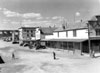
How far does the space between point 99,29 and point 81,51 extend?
7926 millimetres

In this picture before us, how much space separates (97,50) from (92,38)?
416 centimetres

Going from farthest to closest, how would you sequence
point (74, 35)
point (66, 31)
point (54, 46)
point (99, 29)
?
point (54, 46)
point (66, 31)
point (74, 35)
point (99, 29)

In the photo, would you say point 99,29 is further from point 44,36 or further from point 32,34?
point 32,34

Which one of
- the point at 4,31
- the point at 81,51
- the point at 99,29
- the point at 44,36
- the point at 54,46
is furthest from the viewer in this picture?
the point at 4,31

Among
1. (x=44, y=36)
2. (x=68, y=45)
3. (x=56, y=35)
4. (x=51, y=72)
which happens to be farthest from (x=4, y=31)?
(x=51, y=72)

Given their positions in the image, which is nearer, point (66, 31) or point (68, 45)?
point (68, 45)

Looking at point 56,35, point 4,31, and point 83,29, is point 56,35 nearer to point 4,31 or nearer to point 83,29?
point 83,29

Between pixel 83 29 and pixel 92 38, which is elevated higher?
pixel 83 29

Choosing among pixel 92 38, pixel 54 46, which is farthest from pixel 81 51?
pixel 54 46

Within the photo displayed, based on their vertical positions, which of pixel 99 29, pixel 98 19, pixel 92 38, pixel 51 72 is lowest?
pixel 51 72

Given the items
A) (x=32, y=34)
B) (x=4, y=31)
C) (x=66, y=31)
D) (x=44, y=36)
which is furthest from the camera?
(x=4, y=31)

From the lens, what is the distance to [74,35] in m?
37.3

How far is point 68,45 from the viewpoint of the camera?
3800cm

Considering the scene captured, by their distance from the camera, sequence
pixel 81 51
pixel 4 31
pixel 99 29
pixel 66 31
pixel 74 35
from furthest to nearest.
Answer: pixel 4 31 < pixel 66 31 < pixel 74 35 < pixel 99 29 < pixel 81 51
